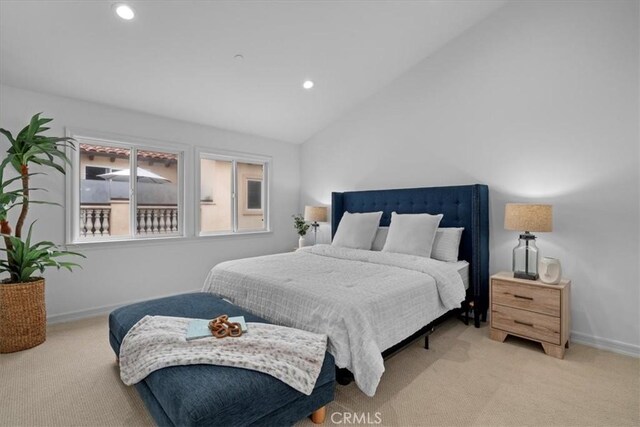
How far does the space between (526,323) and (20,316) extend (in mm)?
4236

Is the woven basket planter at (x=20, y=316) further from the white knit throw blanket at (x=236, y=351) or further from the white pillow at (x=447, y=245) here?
the white pillow at (x=447, y=245)

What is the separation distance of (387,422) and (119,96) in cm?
388

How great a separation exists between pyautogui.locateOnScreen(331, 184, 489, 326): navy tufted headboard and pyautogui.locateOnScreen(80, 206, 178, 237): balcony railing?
276 cm

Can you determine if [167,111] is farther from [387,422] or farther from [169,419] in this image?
[387,422]

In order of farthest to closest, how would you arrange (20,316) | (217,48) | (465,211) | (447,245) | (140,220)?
(140,220) < (465,211) < (447,245) < (217,48) < (20,316)

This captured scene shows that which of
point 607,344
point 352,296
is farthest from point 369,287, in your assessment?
point 607,344

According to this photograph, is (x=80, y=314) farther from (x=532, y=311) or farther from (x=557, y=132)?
(x=557, y=132)

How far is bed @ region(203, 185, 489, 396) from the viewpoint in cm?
186

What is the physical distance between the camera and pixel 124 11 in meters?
2.49

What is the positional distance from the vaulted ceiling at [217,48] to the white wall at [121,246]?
0.53ft

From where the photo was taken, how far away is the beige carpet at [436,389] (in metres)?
1.80

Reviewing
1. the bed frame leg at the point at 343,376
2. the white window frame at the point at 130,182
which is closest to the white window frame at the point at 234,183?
the white window frame at the point at 130,182

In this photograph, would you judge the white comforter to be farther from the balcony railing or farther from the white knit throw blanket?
the balcony railing

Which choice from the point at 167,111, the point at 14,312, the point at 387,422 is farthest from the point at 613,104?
the point at 14,312
